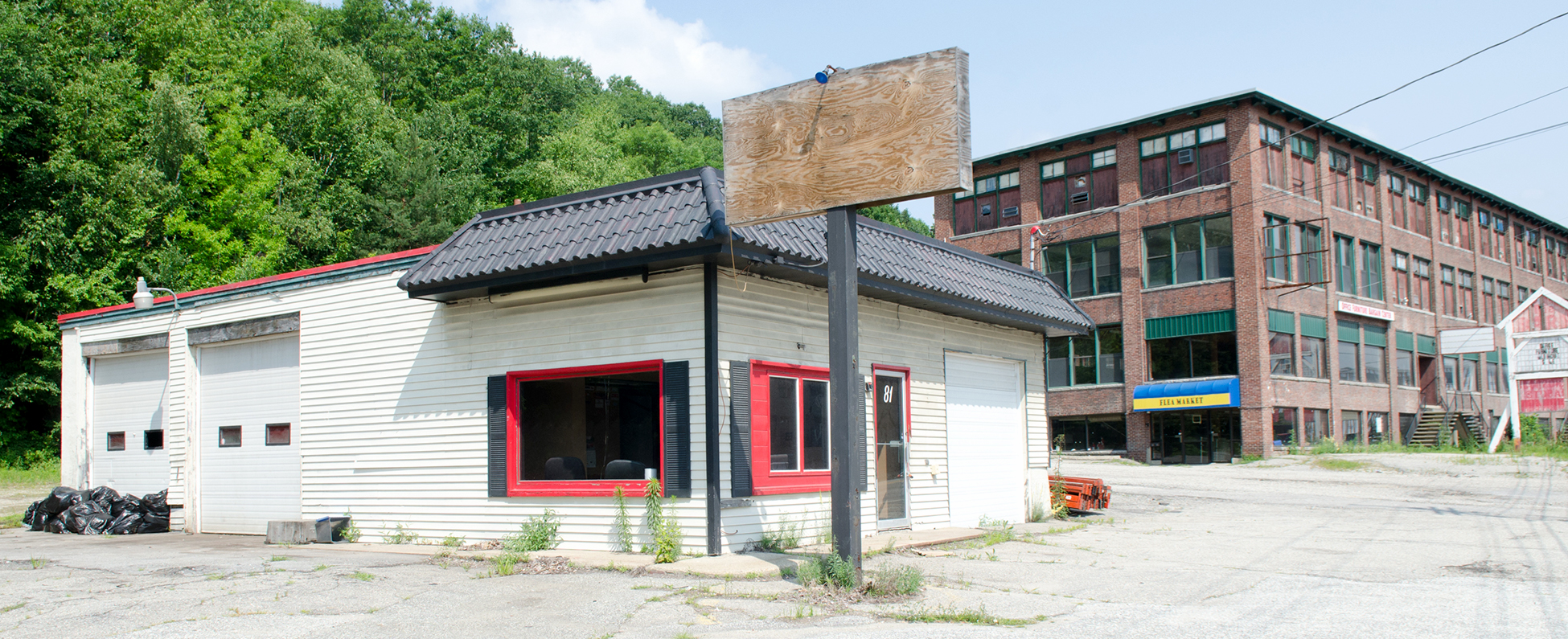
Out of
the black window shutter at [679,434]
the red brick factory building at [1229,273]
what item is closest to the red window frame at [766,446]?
the black window shutter at [679,434]

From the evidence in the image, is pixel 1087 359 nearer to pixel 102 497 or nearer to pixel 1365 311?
pixel 1365 311

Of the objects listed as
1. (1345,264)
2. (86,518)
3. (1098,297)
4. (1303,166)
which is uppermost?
(1303,166)

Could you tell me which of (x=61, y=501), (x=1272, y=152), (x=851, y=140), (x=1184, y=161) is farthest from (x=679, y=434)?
(x=1272, y=152)

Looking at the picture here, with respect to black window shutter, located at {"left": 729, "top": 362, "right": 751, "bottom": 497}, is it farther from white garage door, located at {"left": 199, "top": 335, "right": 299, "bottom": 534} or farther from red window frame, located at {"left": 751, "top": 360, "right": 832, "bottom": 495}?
white garage door, located at {"left": 199, "top": 335, "right": 299, "bottom": 534}

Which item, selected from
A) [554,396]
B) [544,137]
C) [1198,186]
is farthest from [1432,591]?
[544,137]

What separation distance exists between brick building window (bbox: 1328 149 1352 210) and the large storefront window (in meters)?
11.5

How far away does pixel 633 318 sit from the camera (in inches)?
424

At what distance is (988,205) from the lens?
41.8m

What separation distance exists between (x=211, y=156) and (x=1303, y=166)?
38.0m

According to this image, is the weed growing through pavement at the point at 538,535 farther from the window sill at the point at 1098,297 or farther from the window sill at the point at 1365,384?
the window sill at the point at 1365,384

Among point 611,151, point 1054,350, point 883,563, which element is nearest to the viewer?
point 883,563

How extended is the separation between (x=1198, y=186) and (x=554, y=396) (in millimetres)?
29755

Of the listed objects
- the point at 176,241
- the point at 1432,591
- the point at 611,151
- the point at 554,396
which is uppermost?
the point at 611,151

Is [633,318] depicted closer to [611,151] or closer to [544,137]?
[611,151]
